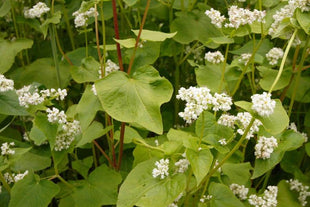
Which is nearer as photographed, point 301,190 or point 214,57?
point 214,57

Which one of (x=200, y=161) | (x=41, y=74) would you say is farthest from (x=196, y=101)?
(x=41, y=74)

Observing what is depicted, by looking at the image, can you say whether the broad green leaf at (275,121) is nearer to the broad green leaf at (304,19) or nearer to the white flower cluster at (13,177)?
the broad green leaf at (304,19)

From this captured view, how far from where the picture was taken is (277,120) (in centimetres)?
121

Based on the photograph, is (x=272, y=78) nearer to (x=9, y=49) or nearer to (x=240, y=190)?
(x=240, y=190)

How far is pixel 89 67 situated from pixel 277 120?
34.2 inches

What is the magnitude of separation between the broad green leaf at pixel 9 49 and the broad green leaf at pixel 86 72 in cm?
51

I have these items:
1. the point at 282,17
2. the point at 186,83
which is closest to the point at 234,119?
the point at 282,17

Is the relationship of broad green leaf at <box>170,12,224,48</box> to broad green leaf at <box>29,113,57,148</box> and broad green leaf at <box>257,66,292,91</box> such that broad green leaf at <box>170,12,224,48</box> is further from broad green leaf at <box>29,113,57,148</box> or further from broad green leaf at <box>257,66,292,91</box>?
broad green leaf at <box>29,113,57,148</box>

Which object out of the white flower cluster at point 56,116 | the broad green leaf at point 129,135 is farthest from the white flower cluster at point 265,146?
the white flower cluster at point 56,116

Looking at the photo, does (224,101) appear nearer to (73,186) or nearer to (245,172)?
(245,172)

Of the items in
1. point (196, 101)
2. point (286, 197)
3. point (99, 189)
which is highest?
point (196, 101)

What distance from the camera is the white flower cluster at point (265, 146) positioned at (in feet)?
4.74

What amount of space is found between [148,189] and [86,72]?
2.15 ft

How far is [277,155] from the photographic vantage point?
1494mm
